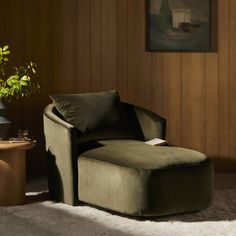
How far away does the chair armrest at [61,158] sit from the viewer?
12.5 feet

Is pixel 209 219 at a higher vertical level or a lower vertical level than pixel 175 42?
lower

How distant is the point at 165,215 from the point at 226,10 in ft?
7.56

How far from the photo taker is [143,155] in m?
3.62

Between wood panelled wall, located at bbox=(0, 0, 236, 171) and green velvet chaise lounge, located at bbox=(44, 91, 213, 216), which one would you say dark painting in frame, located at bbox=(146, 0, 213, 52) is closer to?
wood panelled wall, located at bbox=(0, 0, 236, 171)

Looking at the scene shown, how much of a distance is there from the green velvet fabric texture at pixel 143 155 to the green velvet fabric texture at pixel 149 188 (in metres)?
0.03

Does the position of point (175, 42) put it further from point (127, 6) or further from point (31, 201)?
point (31, 201)

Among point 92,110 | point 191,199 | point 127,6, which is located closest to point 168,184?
point 191,199

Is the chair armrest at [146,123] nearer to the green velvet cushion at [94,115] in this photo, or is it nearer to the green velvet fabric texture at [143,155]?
the green velvet cushion at [94,115]

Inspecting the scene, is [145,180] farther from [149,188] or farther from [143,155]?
[143,155]

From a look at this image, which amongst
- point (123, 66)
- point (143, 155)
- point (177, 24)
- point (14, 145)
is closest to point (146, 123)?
point (143, 155)

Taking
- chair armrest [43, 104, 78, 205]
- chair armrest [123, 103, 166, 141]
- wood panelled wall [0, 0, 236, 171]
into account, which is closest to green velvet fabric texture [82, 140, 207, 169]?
chair armrest [43, 104, 78, 205]

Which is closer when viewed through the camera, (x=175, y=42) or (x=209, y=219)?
(x=209, y=219)

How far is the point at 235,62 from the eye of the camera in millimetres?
5195

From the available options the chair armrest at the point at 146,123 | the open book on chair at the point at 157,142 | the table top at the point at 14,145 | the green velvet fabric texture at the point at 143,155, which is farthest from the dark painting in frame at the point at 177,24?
the table top at the point at 14,145
